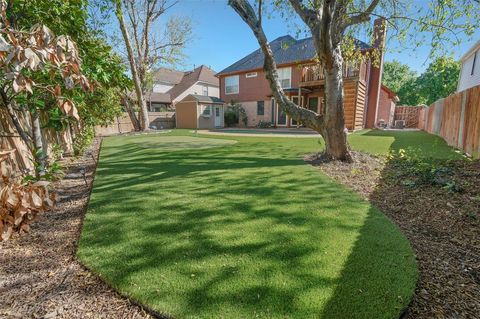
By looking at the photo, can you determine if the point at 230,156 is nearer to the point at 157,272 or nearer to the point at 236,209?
the point at 236,209

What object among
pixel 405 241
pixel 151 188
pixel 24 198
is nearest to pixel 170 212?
pixel 151 188

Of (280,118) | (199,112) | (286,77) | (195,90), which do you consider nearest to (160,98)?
(195,90)

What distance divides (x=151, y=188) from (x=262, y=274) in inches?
117

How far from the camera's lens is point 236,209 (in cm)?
338

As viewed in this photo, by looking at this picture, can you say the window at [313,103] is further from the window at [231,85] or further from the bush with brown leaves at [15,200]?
the bush with brown leaves at [15,200]

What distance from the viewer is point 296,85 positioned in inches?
773

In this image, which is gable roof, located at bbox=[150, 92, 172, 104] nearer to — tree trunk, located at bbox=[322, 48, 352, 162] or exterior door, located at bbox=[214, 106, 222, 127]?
exterior door, located at bbox=[214, 106, 222, 127]

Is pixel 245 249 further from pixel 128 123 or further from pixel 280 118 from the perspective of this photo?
pixel 128 123

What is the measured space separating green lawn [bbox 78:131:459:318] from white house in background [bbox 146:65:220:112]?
30597mm

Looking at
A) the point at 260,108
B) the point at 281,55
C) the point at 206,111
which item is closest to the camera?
the point at 281,55

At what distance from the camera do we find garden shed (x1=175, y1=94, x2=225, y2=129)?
22.4m

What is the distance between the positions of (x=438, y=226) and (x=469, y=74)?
17497 mm

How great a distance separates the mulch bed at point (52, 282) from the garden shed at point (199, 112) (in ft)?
64.7

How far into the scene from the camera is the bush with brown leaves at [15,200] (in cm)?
250
